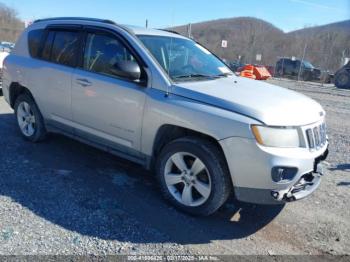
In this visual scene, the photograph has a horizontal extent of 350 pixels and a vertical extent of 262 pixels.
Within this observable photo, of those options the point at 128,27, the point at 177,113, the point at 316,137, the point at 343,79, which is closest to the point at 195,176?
the point at 177,113

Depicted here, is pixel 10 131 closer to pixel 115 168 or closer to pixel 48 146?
pixel 48 146

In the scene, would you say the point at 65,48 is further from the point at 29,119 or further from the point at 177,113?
the point at 177,113

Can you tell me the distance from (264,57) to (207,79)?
190 ft

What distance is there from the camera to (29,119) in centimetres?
576

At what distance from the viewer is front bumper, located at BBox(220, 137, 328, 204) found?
3.29 m

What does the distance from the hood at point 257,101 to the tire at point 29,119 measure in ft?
8.73

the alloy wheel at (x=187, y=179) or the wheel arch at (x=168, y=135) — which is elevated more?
the wheel arch at (x=168, y=135)

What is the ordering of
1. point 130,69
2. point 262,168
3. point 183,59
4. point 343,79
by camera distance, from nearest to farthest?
point 262,168 < point 130,69 < point 183,59 < point 343,79

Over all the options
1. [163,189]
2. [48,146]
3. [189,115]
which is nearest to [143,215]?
[163,189]

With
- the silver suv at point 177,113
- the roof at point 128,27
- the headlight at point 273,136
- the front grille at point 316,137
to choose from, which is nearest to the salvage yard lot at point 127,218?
the silver suv at point 177,113

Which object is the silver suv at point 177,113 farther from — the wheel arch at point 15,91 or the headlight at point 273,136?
the wheel arch at point 15,91

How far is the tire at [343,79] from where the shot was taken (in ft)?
79.3

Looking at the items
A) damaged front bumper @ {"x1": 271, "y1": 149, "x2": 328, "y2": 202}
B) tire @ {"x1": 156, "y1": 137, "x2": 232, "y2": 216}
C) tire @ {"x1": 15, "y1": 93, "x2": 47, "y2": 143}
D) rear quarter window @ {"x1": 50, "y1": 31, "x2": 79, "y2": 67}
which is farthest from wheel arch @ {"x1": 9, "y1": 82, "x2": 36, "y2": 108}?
damaged front bumper @ {"x1": 271, "y1": 149, "x2": 328, "y2": 202}

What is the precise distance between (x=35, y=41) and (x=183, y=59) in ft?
8.21
